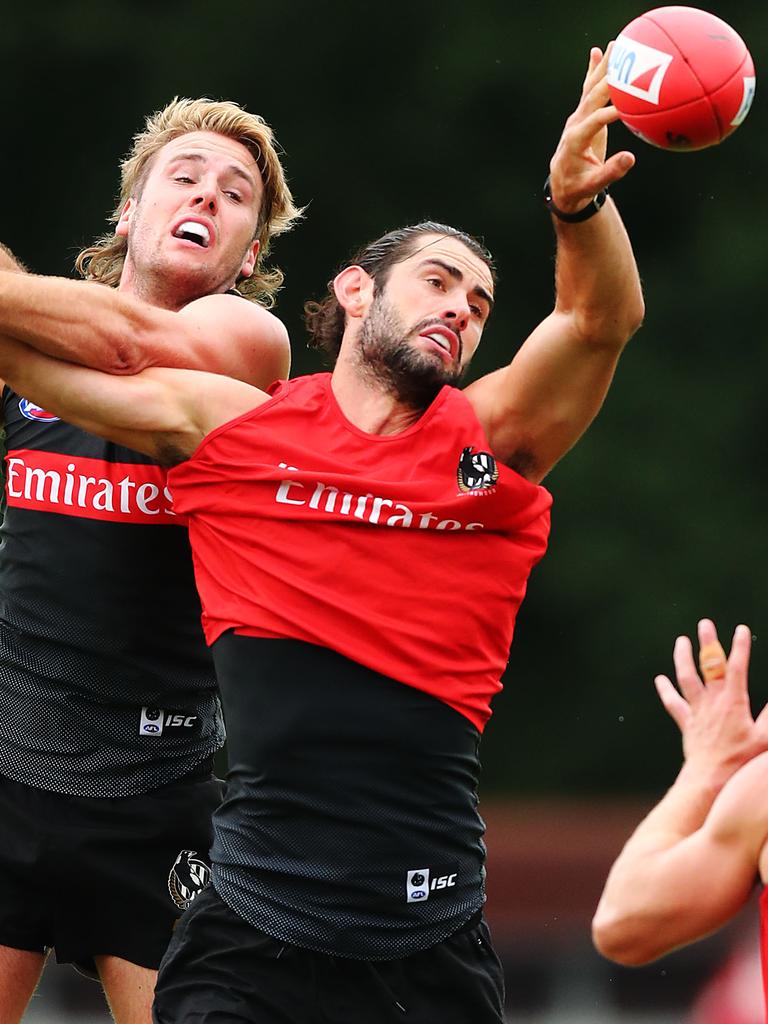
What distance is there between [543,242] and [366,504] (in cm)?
991

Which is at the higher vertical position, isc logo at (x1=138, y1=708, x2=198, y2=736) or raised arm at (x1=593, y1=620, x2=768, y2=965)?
isc logo at (x1=138, y1=708, x2=198, y2=736)

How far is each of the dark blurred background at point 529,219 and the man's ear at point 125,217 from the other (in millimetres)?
7879

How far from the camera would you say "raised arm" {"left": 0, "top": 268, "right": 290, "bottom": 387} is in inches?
184

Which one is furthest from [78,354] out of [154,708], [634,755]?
[634,755]

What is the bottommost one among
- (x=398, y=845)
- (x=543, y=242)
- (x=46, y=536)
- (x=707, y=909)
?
(x=707, y=909)

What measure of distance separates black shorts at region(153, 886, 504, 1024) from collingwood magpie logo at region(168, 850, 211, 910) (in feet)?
1.78

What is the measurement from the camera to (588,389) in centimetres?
454

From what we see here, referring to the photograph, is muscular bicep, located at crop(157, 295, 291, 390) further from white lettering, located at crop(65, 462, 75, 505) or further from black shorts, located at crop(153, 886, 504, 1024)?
black shorts, located at crop(153, 886, 504, 1024)

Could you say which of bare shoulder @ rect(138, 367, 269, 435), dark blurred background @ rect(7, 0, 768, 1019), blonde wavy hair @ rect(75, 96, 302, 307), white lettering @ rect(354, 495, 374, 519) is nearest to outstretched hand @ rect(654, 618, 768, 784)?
white lettering @ rect(354, 495, 374, 519)

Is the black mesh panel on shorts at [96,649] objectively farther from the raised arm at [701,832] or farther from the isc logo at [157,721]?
the raised arm at [701,832]

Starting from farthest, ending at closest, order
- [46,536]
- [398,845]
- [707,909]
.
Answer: [46,536] → [398,845] → [707,909]

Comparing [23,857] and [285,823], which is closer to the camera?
[285,823]

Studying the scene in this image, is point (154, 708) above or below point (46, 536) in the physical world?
below

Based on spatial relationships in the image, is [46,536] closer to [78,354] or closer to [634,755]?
[78,354]
